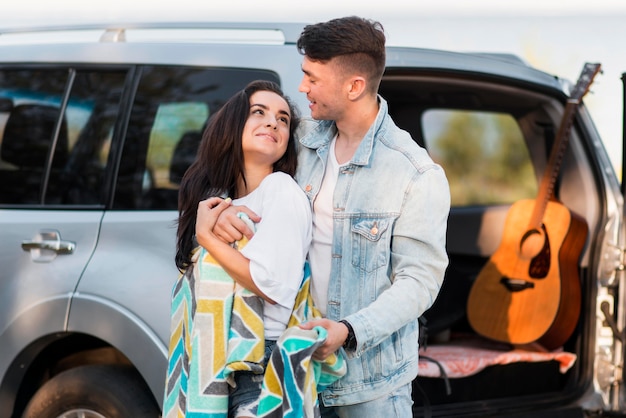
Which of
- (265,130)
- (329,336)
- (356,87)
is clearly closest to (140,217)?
(265,130)

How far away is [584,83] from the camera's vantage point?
4.43 metres

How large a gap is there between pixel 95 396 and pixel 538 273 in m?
2.15

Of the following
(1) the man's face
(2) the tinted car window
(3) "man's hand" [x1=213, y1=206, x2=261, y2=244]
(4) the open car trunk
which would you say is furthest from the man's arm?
(2) the tinted car window

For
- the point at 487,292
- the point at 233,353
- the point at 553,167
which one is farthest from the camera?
the point at 487,292

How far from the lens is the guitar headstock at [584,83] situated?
14.3 feet

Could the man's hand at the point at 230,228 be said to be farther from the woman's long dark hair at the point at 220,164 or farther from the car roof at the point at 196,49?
the car roof at the point at 196,49

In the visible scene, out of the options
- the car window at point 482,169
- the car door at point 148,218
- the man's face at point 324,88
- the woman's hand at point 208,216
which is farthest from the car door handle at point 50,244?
the car window at point 482,169

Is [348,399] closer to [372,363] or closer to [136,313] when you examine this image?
[372,363]

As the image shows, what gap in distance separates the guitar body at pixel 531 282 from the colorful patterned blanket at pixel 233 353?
210 cm

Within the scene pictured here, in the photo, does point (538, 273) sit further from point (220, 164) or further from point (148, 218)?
point (220, 164)

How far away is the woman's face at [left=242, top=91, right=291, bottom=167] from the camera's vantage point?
2855 millimetres

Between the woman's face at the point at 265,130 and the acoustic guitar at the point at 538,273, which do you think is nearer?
the woman's face at the point at 265,130

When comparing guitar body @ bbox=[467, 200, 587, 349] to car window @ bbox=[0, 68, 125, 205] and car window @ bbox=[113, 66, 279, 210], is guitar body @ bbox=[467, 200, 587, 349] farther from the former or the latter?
car window @ bbox=[0, 68, 125, 205]

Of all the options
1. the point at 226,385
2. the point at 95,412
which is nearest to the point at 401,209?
the point at 226,385
